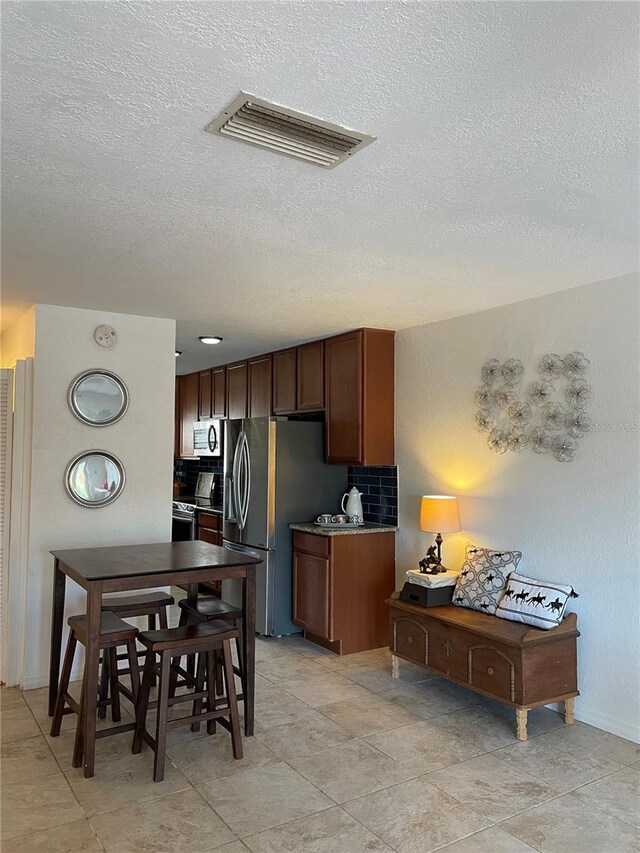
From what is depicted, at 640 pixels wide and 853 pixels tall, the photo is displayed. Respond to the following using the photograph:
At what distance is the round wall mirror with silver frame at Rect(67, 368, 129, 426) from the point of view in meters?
4.19

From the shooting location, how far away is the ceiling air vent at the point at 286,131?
1.77 metres

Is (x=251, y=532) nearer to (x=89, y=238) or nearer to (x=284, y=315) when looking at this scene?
(x=284, y=315)

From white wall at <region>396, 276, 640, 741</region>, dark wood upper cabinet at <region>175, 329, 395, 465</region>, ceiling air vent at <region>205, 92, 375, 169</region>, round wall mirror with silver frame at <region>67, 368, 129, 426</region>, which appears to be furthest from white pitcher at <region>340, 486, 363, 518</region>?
ceiling air vent at <region>205, 92, 375, 169</region>

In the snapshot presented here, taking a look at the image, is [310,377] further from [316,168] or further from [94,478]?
[316,168]

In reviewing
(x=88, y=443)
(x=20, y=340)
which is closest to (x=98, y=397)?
(x=88, y=443)

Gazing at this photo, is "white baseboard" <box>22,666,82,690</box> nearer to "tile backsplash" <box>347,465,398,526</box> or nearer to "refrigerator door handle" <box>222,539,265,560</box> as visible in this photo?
"refrigerator door handle" <box>222,539,265,560</box>

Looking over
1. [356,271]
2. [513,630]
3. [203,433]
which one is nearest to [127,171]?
[356,271]

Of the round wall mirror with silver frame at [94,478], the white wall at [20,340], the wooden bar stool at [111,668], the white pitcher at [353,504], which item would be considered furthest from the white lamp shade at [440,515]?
the white wall at [20,340]

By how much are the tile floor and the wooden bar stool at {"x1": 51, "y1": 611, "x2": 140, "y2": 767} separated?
13 cm

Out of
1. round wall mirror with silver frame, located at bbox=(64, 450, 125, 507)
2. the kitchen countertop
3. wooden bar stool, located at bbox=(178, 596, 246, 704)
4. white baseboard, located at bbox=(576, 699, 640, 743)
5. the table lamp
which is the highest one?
round wall mirror with silver frame, located at bbox=(64, 450, 125, 507)

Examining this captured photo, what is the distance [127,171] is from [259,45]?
0.84 meters

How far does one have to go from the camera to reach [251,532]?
205 inches

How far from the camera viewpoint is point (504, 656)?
132 inches

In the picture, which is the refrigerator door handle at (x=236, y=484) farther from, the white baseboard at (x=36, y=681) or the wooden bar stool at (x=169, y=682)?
the wooden bar stool at (x=169, y=682)
